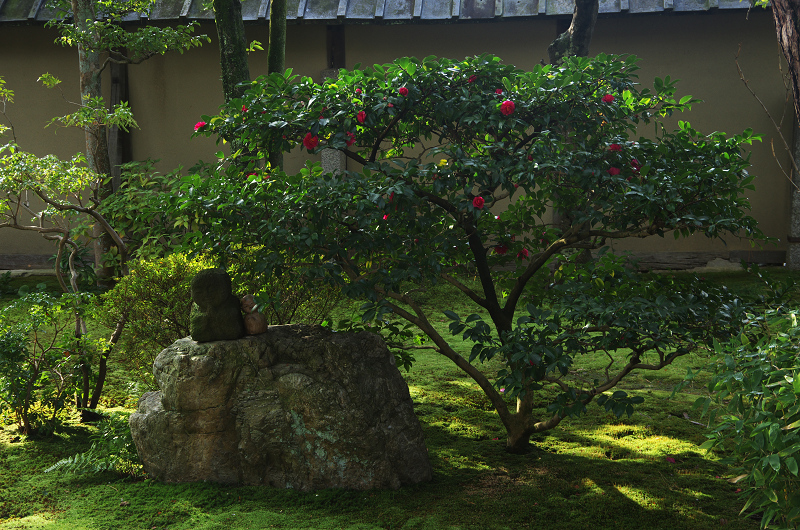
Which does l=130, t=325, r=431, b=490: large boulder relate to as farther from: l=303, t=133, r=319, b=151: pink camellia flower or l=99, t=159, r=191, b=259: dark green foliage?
l=303, t=133, r=319, b=151: pink camellia flower

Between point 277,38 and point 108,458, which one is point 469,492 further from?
point 277,38

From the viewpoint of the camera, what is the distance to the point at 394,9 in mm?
8500

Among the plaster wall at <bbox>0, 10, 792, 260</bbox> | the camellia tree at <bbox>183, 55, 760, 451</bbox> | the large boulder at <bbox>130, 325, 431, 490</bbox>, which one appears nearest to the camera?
the camellia tree at <bbox>183, 55, 760, 451</bbox>

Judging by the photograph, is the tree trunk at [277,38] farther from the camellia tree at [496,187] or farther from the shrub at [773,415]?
the shrub at [773,415]

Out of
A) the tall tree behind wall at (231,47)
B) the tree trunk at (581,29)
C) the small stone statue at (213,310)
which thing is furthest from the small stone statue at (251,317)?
the tree trunk at (581,29)

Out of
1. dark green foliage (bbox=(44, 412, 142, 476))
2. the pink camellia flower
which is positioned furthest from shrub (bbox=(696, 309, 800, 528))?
dark green foliage (bbox=(44, 412, 142, 476))

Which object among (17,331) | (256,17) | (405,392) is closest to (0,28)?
(256,17)

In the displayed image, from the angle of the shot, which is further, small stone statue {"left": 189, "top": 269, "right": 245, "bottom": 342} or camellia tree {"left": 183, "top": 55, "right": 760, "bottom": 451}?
small stone statue {"left": 189, "top": 269, "right": 245, "bottom": 342}

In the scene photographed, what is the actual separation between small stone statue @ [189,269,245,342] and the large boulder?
7 centimetres

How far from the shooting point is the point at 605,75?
3.51m

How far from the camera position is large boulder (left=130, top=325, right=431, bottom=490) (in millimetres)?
3646

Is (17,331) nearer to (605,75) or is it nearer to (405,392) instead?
(405,392)

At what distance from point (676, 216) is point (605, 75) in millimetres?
909

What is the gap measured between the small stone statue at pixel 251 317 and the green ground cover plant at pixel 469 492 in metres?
0.94
